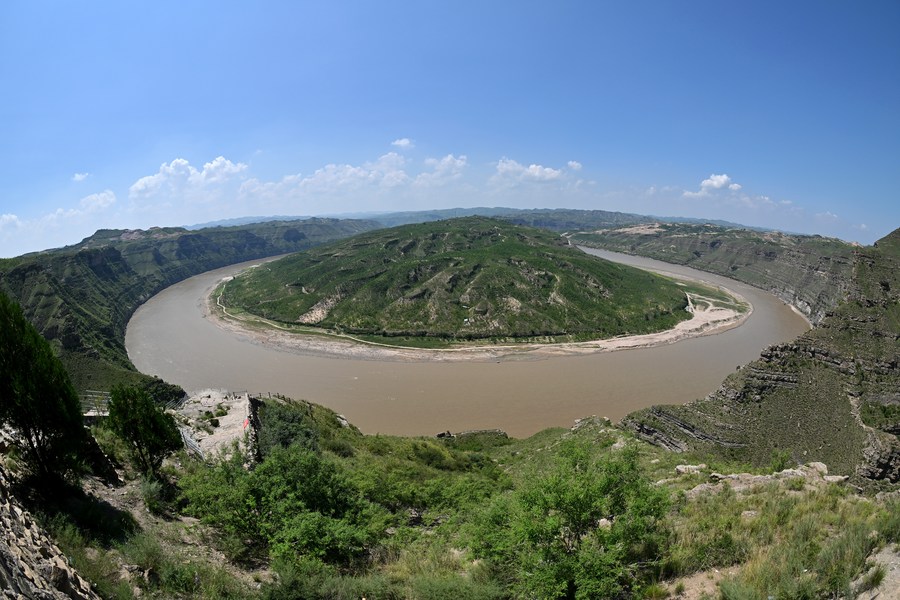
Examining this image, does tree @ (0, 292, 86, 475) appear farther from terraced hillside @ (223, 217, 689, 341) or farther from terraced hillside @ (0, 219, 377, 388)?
terraced hillside @ (223, 217, 689, 341)

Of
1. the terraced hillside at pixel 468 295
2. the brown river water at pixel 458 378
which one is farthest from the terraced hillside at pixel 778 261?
the terraced hillside at pixel 468 295

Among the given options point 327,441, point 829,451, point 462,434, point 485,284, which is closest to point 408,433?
point 462,434

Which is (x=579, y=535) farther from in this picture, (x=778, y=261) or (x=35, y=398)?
(x=778, y=261)

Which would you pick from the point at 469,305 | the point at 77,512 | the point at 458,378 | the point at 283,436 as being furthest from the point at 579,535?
the point at 469,305

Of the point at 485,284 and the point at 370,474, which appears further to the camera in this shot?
the point at 485,284

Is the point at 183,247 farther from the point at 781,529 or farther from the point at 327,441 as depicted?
the point at 781,529
